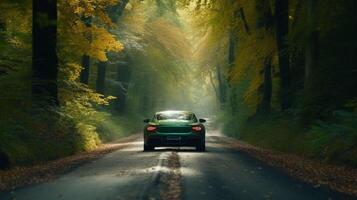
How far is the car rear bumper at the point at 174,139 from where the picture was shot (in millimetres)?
23156

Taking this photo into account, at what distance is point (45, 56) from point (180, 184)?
1215 cm

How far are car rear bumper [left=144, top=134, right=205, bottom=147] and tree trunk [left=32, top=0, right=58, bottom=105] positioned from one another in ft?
12.4

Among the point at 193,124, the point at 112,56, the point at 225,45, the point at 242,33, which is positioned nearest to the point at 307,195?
the point at 193,124

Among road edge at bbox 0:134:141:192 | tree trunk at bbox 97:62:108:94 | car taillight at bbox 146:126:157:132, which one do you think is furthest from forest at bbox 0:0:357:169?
tree trunk at bbox 97:62:108:94

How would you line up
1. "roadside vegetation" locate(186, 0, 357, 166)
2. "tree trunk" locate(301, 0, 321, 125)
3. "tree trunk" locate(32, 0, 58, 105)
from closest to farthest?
1. "roadside vegetation" locate(186, 0, 357, 166)
2. "tree trunk" locate(32, 0, 58, 105)
3. "tree trunk" locate(301, 0, 321, 125)

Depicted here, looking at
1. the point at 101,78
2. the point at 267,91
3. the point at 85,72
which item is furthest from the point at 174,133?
the point at 101,78

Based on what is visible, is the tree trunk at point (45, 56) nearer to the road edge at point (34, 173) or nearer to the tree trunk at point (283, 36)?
the road edge at point (34, 173)

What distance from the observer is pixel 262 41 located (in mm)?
32375

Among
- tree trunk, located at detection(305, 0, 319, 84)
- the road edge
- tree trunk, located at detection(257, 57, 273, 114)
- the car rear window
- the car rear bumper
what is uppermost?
tree trunk, located at detection(305, 0, 319, 84)

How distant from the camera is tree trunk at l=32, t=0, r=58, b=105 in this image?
75.7 ft

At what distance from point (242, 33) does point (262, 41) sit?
10.5ft

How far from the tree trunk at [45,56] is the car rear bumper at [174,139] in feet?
12.4

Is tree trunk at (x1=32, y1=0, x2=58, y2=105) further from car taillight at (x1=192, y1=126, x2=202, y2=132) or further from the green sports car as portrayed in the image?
car taillight at (x1=192, y1=126, x2=202, y2=132)

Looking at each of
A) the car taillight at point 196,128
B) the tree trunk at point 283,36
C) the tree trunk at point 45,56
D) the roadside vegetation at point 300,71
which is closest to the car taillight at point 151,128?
the car taillight at point 196,128
